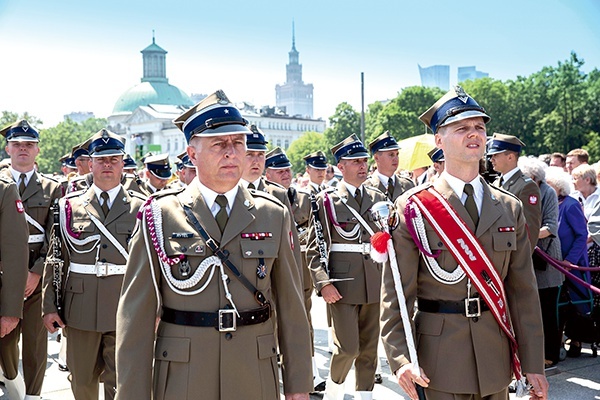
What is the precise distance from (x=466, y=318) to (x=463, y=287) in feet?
0.53

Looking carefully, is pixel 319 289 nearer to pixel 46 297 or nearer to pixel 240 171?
pixel 46 297

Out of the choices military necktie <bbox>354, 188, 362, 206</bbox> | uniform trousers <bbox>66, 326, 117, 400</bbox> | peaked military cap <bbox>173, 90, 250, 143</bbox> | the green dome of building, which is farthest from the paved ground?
the green dome of building

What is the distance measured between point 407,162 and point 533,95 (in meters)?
53.5

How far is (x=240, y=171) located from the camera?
356cm

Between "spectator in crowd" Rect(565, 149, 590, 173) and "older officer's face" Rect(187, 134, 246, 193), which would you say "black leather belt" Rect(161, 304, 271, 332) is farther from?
"spectator in crowd" Rect(565, 149, 590, 173)

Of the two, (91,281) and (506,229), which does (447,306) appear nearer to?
(506,229)

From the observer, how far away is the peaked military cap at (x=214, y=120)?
354 centimetres

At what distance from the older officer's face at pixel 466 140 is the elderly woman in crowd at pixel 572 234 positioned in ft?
14.6

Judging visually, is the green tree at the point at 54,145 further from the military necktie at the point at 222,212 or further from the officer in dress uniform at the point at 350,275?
the military necktie at the point at 222,212

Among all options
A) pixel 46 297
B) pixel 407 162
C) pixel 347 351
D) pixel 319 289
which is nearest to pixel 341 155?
pixel 319 289

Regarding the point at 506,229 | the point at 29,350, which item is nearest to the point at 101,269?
the point at 29,350

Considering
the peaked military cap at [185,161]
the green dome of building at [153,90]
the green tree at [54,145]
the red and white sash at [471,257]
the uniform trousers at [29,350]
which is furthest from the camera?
the green dome of building at [153,90]

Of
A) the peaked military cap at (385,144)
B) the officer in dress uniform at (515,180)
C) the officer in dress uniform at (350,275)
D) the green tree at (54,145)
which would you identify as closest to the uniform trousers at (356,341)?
the officer in dress uniform at (350,275)

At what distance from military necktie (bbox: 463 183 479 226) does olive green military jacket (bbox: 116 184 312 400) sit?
1054 mm
